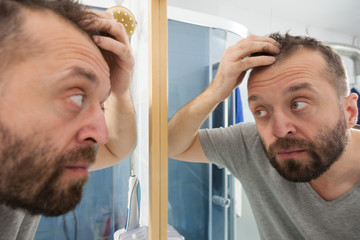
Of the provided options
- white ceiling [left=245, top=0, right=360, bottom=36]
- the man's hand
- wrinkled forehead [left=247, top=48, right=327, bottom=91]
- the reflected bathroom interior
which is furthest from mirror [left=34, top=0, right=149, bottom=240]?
white ceiling [left=245, top=0, right=360, bottom=36]

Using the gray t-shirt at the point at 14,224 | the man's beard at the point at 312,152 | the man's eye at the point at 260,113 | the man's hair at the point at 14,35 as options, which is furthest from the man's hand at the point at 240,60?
the gray t-shirt at the point at 14,224

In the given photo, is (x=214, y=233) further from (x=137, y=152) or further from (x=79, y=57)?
(x=79, y=57)

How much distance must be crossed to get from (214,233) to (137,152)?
704 mm

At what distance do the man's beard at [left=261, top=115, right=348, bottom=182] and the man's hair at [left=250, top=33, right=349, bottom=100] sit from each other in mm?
95

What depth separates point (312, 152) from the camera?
539 millimetres

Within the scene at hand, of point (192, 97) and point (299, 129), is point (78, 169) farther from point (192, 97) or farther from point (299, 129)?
point (192, 97)

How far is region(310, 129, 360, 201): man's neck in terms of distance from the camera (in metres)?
0.60

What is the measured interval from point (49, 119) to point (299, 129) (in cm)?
56

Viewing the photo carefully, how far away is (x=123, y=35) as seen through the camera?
1.53 feet

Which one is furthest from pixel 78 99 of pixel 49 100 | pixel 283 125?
pixel 283 125

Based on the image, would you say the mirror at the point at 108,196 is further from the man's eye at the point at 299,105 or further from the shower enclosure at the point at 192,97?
the man's eye at the point at 299,105

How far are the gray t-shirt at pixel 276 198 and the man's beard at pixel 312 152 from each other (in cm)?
11

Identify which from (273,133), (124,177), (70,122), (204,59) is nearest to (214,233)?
(124,177)

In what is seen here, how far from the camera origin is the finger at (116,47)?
0.44 m
